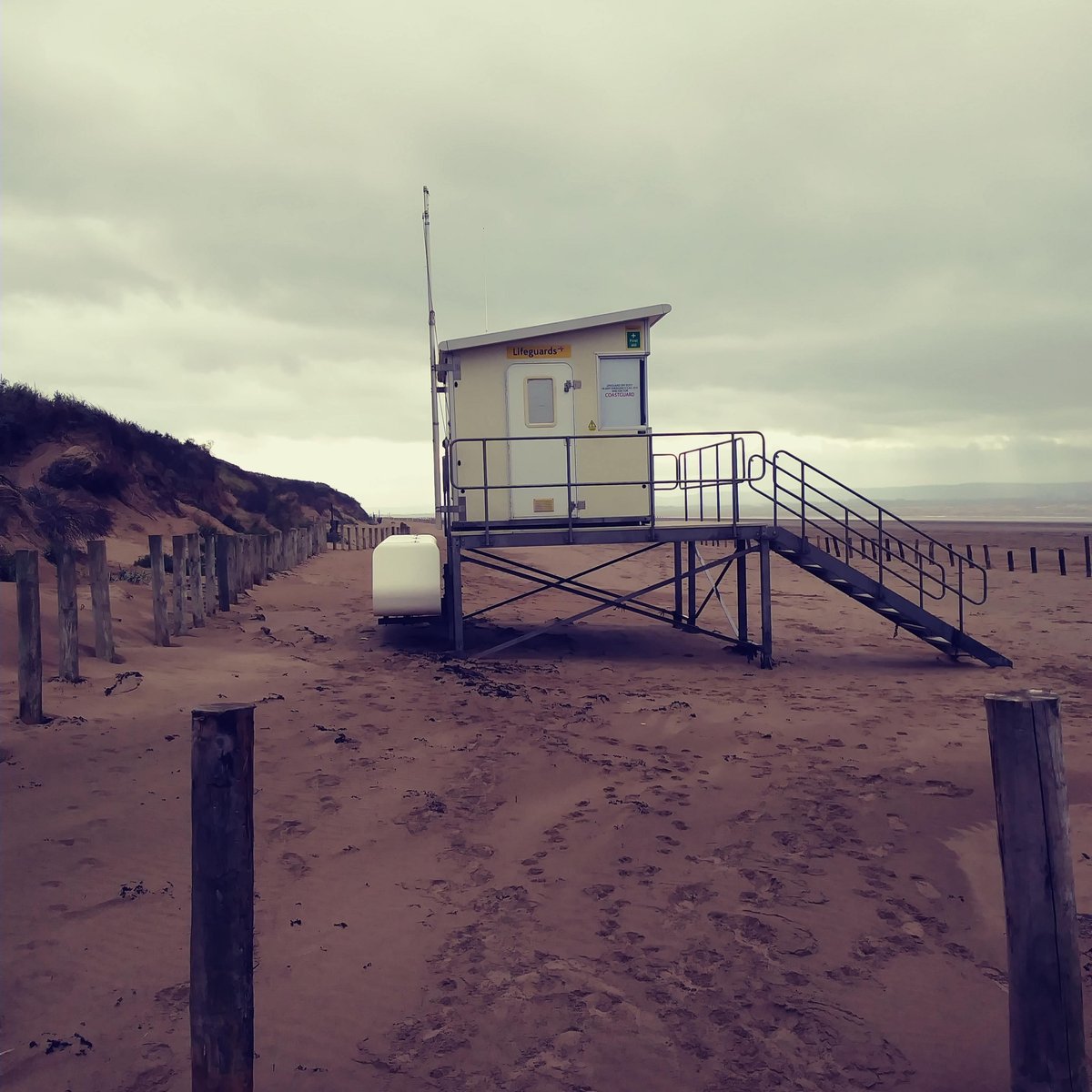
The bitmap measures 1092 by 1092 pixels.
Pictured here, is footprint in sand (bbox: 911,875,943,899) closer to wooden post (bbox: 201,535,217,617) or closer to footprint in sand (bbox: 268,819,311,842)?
footprint in sand (bbox: 268,819,311,842)

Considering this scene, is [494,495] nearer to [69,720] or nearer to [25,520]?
[69,720]

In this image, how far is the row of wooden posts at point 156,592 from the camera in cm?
858

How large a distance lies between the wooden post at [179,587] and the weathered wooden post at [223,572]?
2.75m

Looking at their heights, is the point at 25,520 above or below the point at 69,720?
above

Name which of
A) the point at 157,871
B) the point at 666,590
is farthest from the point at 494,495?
the point at 666,590

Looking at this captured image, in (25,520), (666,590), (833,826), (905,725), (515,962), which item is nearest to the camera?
(515,962)

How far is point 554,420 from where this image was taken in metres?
14.2

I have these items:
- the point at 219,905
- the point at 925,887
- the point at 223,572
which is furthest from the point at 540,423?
the point at 219,905

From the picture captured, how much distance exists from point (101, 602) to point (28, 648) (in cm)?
281

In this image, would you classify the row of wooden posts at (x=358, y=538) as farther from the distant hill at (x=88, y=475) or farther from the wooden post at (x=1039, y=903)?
the wooden post at (x=1039, y=903)

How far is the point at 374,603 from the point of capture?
46.8 feet

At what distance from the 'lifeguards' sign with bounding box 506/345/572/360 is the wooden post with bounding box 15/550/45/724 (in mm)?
7473

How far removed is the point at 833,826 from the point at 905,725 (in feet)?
11.4

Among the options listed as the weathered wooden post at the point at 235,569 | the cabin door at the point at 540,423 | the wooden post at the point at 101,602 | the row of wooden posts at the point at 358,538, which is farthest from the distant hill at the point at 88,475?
the cabin door at the point at 540,423
